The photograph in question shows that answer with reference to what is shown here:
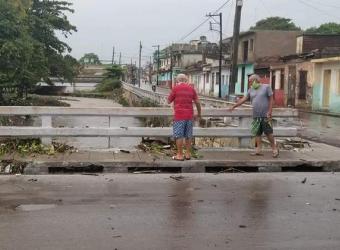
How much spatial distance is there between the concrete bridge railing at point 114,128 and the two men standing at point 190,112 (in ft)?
1.76

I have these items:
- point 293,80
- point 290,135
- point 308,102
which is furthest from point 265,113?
point 293,80

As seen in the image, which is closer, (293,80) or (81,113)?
(81,113)

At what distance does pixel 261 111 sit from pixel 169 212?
444 centimetres

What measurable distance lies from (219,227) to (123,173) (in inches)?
152

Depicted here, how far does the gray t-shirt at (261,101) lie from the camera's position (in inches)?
418

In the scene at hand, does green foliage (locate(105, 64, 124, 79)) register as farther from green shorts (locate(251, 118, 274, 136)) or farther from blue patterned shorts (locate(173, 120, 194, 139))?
blue patterned shorts (locate(173, 120, 194, 139))

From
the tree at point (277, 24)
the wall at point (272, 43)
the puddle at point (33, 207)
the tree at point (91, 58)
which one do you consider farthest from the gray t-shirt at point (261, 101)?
the tree at point (91, 58)

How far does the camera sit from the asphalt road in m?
5.55

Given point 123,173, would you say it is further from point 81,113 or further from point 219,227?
point 219,227

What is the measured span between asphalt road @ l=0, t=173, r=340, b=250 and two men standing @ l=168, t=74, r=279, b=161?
103 centimetres

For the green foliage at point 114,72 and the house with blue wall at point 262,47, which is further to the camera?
the green foliage at point 114,72

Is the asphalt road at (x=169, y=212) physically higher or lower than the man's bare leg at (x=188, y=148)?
lower

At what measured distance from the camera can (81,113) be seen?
10805mm

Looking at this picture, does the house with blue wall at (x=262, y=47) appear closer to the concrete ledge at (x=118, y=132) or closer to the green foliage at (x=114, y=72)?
the green foliage at (x=114, y=72)
